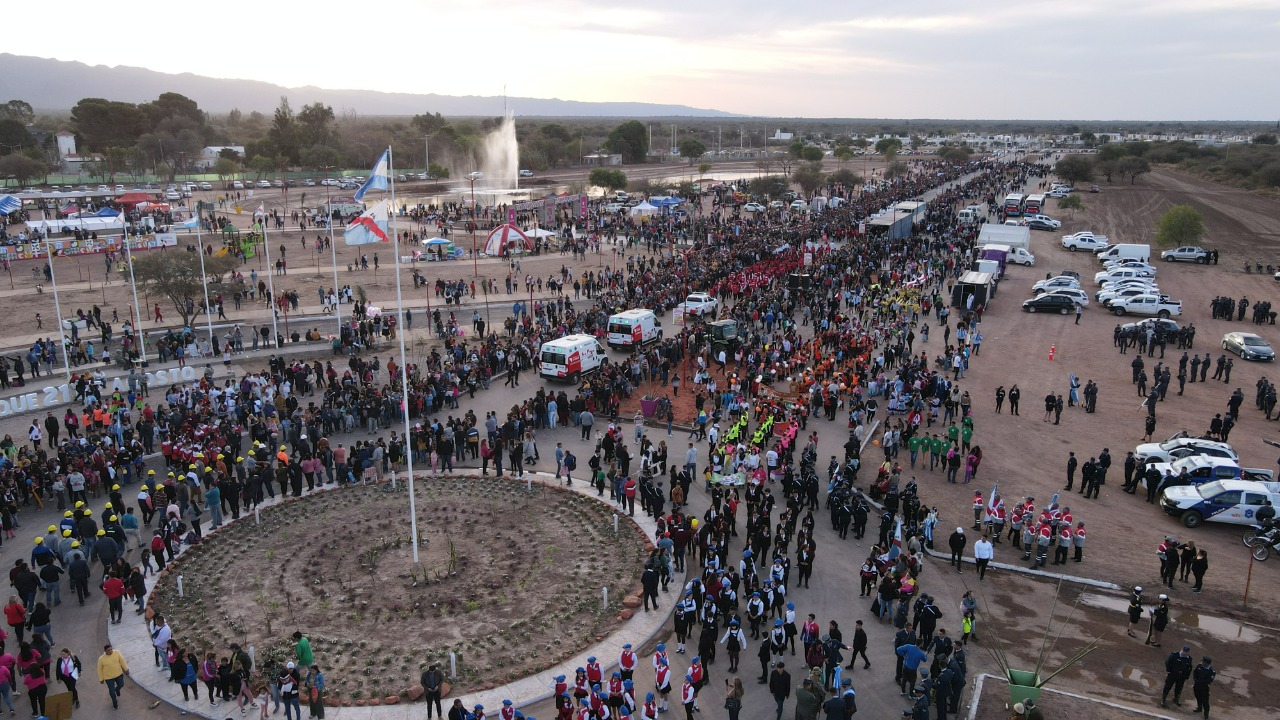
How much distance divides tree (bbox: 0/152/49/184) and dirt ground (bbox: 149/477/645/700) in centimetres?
8900

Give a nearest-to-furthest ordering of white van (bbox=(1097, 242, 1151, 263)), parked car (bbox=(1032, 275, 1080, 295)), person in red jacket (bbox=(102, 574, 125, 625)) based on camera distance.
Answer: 1. person in red jacket (bbox=(102, 574, 125, 625))
2. parked car (bbox=(1032, 275, 1080, 295))
3. white van (bbox=(1097, 242, 1151, 263))

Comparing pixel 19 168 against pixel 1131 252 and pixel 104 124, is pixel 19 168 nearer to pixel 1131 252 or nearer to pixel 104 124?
pixel 104 124

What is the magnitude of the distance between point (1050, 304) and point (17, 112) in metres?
155

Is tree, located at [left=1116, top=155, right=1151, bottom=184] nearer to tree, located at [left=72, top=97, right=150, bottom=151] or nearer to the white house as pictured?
the white house

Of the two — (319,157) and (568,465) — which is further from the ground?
(319,157)

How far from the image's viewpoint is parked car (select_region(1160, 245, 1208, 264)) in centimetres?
5088

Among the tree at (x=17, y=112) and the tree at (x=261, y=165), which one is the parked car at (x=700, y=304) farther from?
the tree at (x=17, y=112)

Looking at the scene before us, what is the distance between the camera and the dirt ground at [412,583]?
44.0 ft

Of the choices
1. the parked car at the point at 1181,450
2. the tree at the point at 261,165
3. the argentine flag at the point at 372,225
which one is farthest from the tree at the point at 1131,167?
the tree at the point at 261,165

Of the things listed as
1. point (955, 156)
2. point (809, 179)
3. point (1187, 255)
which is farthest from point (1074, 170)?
point (1187, 255)

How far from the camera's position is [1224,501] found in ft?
61.0

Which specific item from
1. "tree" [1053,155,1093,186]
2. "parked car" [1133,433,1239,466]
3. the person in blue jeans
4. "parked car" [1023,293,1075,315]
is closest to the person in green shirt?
the person in blue jeans

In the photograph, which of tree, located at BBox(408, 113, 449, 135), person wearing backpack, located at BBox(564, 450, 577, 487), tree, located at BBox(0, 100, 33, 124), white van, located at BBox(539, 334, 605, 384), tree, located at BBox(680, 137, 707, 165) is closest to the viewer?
person wearing backpack, located at BBox(564, 450, 577, 487)

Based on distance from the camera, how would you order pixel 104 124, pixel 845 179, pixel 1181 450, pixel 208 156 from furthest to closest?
1. pixel 208 156
2. pixel 104 124
3. pixel 845 179
4. pixel 1181 450
